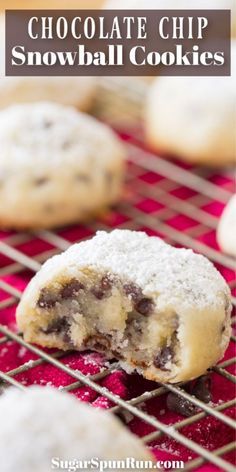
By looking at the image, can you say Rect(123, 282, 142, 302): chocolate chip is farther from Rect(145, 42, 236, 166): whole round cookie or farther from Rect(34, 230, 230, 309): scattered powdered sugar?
Rect(145, 42, 236, 166): whole round cookie

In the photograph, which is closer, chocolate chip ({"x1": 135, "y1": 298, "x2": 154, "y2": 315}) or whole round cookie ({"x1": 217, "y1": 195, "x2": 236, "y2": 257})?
chocolate chip ({"x1": 135, "y1": 298, "x2": 154, "y2": 315})

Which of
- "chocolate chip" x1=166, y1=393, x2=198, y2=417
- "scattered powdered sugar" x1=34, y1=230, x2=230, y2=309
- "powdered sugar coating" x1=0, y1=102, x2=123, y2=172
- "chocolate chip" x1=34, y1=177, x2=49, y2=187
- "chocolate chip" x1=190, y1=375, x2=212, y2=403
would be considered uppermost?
"powdered sugar coating" x1=0, y1=102, x2=123, y2=172

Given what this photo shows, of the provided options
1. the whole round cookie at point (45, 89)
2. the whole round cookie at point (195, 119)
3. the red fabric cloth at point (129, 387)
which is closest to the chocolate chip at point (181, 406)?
the red fabric cloth at point (129, 387)

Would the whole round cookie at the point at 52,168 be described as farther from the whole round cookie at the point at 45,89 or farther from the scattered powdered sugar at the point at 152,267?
the scattered powdered sugar at the point at 152,267

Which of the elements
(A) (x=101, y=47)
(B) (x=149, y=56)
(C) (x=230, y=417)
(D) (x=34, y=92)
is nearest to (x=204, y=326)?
(C) (x=230, y=417)

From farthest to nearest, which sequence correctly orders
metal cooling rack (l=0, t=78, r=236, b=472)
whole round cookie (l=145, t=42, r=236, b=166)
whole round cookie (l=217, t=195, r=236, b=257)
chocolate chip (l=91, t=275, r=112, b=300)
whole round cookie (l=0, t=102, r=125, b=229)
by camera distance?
whole round cookie (l=145, t=42, r=236, b=166)
whole round cookie (l=0, t=102, r=125, b=229)
whole round cookie (l=217, t=195, r=236, b=257)
chocolate chip (l=91, t=275, r=112, b=300)
metal cooling rack (l=0, t=78, r=236, b=472)

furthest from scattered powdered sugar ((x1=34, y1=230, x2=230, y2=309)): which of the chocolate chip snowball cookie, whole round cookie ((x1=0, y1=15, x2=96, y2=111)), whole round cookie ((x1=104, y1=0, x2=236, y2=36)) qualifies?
whole round cookie ((x1=104, y1=0, x2=236, y2=36))

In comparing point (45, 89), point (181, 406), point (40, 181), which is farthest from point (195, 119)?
point (181, 406)
